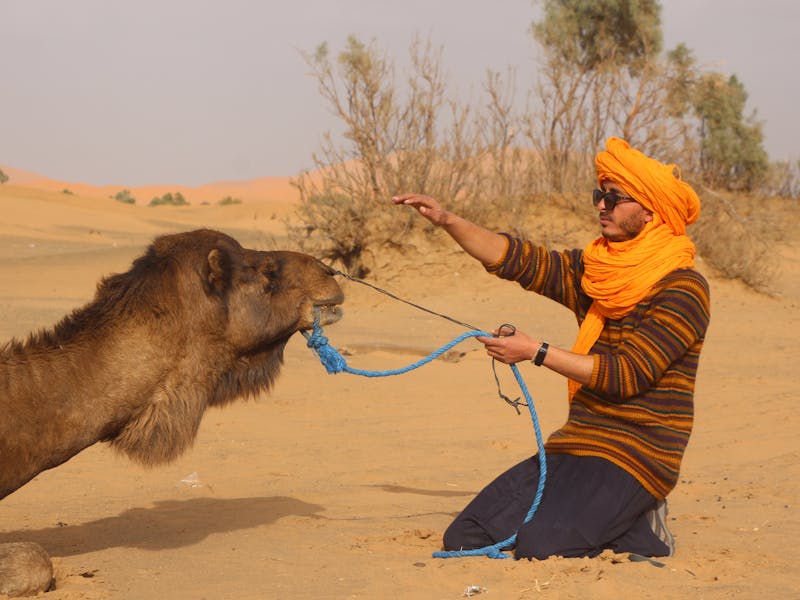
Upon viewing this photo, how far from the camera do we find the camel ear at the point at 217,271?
15.3ft

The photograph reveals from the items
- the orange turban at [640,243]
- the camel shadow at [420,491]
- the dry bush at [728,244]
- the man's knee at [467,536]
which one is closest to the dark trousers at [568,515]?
the man's knee at [467,536]

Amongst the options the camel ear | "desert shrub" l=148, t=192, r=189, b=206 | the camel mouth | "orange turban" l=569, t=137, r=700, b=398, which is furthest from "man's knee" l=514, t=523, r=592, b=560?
"desert shrub" l=148, t=192, r=189, b=206

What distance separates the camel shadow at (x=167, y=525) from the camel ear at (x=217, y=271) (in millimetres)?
1620

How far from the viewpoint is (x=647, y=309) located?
5129 mm

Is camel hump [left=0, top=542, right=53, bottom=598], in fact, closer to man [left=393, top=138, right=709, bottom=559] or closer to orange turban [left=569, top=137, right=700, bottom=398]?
man [left=393, top=138, right=709, bottom=559]

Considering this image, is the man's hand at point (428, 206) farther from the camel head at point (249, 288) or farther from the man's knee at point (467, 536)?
the man's knee at point (467, 536)

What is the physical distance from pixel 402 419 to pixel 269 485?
8.54 ft

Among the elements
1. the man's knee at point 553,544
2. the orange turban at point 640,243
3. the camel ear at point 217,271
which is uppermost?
the orange turban at point 640,243

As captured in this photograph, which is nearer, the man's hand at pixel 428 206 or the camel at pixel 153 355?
the camel at pixel 153 355

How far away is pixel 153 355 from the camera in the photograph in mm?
4625

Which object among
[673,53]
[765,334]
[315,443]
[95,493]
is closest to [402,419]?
[315,443]

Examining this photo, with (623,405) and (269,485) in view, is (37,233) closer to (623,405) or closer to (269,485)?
(269,485)

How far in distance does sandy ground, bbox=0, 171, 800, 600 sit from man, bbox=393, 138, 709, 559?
24 cm

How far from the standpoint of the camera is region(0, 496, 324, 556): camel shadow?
558 cm
